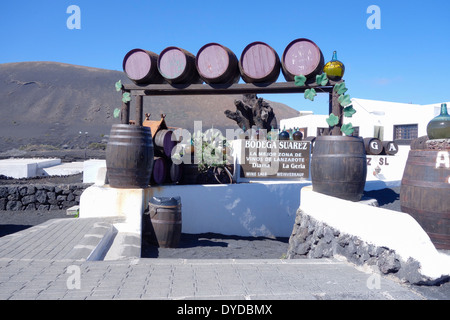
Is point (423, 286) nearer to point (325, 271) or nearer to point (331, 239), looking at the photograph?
point (325, 271)

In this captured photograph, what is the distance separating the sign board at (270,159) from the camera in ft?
27.0

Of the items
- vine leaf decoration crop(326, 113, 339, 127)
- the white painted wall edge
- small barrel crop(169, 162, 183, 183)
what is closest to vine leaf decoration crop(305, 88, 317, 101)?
vine leaf decoration crop(326, 113, 339, 127)

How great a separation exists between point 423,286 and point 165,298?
2.14 m

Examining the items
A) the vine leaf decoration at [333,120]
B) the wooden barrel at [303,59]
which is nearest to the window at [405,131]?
the wooden barrel at [303,59]

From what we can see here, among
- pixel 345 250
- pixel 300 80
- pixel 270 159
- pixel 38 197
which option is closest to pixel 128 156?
pixel 300 80

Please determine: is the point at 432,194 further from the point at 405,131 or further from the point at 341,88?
the point at 405,131

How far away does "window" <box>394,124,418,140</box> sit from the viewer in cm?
2002

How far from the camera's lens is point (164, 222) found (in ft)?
17.9

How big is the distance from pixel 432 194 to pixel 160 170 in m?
4.44

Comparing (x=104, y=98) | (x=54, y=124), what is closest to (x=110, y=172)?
(x=54, y=124)

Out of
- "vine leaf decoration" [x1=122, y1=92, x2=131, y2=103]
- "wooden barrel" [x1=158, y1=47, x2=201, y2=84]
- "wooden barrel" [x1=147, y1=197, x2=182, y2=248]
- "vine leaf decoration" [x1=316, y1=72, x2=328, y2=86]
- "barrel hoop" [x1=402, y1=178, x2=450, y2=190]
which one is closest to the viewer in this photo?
"barrel hoop" [x1=402, y1=178, x2=450, y2=190]

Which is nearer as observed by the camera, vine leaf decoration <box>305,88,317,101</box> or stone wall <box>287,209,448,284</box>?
stone wall <box>287,209,448,284</box>

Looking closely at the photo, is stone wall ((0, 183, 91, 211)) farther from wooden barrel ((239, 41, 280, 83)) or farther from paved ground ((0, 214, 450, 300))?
wooden barrel ((239, 41, 280, 83))

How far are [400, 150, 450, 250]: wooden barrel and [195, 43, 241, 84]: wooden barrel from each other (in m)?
3.55
